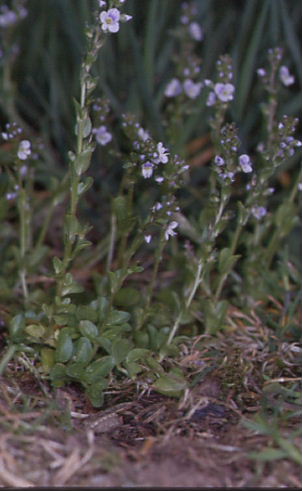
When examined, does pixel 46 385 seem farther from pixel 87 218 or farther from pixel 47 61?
pixel 47 61

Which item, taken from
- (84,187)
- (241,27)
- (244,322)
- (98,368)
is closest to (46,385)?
(98,368)

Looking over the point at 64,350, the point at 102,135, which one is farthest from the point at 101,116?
the point at 64,350

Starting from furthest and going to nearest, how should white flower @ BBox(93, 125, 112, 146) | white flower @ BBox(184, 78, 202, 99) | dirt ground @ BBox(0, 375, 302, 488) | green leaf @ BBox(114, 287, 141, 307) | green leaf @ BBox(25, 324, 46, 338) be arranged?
1. white flower @ BBox(184, 78, 202, 99)
2. white flower @ BBox(93, 125, 112, 146)
3. green leaf @ BBox(114, 287, 141, 307)
4. green leaf @ BBox(25, 324, 46, 338)
5. dirt ground @ BBox(0, 375, 302, 488)

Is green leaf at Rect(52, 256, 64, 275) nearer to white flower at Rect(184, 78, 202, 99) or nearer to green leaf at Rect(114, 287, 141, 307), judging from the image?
green leaf at Rect(114, 287, 141, 307)

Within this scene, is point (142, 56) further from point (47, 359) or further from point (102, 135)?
point (47, 359)

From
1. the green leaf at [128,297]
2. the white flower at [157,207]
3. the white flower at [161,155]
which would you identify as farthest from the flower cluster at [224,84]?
the green leaf at [128,297]

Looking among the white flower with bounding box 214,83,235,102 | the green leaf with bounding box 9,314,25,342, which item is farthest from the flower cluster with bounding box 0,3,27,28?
the green leaf with bounding box 9,314,25,342

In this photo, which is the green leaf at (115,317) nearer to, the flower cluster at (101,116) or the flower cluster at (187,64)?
the flower cluster at (101,116)
